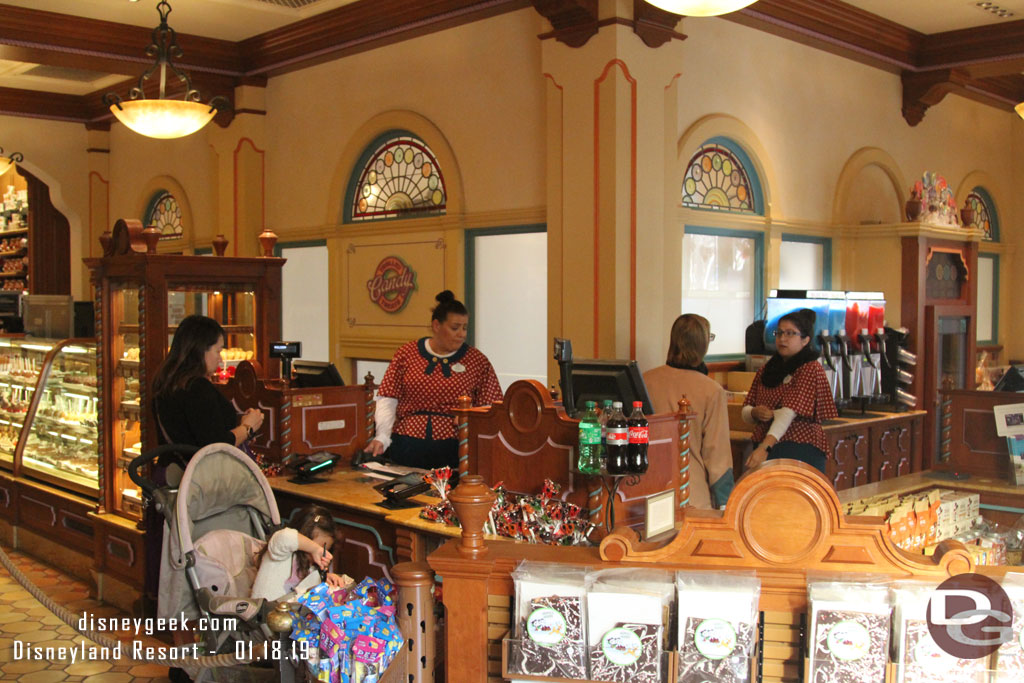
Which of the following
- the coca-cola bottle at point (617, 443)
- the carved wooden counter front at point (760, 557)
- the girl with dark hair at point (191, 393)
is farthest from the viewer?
the girl with dark hair at point (191, 393)

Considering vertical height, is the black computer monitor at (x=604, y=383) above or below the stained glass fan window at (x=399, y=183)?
below

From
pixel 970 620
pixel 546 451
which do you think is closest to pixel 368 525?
pixel 546 451

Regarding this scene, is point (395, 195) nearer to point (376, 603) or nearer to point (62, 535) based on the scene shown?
point (62, 535)

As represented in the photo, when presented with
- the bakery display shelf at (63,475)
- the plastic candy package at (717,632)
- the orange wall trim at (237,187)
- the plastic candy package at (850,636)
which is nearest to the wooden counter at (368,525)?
the plastic candy package at (717,632)

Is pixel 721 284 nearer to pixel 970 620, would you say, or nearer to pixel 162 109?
pixel 162 109

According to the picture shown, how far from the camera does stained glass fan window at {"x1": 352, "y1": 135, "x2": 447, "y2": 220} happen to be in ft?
24.9

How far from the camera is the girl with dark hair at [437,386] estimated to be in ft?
16.2

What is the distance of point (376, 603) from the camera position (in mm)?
2725

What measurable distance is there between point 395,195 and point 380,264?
0.57 m

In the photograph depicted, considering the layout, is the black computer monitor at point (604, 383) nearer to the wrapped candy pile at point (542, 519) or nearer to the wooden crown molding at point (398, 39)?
the wrapped candy pile at point (542, 519)

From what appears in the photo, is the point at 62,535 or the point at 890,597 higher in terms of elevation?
the point at 890,597

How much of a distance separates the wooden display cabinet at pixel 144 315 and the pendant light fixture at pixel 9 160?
4857 millimetres

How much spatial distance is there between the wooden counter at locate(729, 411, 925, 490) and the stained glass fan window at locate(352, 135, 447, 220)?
3006mm

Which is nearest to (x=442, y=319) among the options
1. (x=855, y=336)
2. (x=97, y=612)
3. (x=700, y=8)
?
(x=700, y=8)
